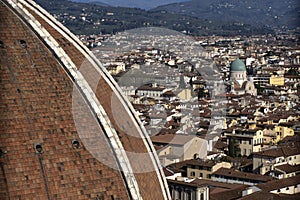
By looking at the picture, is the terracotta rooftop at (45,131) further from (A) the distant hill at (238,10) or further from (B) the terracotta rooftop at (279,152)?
(A) the distant hill at (238,10)

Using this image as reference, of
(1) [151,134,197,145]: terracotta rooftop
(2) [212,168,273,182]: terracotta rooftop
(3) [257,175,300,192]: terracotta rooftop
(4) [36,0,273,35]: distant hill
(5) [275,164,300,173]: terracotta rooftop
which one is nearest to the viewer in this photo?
(3) [257,175,300,192]: terracotta rooftop

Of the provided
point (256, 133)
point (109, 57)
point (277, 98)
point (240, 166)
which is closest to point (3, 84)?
point (240, 166)

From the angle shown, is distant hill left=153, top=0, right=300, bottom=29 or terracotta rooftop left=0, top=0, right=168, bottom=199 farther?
distant hill left=153, top=0, right=300, bottom=29

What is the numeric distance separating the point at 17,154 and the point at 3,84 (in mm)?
371

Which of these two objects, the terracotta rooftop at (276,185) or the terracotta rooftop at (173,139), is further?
the terracotta rooftop at (173,139)

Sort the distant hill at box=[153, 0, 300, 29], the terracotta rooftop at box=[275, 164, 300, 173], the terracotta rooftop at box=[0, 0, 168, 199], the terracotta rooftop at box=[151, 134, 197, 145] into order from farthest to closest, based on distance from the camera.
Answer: the distant hill at box=[153, 0, 300, 29], the terracotta rooftop at box=[151, 134, 197, 145], the terracotta rooftop at box=[275, 164, 300, 173], the terracotta rooftop at box=[0, 0, 168, 199]

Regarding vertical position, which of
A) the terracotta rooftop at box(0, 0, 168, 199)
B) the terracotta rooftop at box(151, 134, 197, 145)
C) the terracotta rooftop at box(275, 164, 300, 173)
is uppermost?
the terracotta rooftop at box(0, 0, 168, 199)

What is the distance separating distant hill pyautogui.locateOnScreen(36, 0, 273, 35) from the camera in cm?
9050

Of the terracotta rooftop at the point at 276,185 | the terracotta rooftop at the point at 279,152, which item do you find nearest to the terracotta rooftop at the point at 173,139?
the terracotta rooftop at the point at 279,152

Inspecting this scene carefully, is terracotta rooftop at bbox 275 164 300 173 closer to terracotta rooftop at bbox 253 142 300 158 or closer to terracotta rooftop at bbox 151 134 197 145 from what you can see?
terracotta rooftop at bbox 253 142 300 158

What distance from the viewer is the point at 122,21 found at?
9744cm

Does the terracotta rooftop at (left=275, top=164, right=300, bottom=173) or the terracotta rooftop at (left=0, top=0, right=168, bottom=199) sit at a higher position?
the terracotta rooftop at (left=0, top=0, right=168, bottom=199)

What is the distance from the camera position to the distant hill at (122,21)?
3563 inches

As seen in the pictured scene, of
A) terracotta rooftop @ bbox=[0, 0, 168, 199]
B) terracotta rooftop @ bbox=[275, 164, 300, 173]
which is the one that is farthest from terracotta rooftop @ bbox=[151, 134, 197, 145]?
terracotta rooftop @ bbox=[0, 0, 168, 199]
